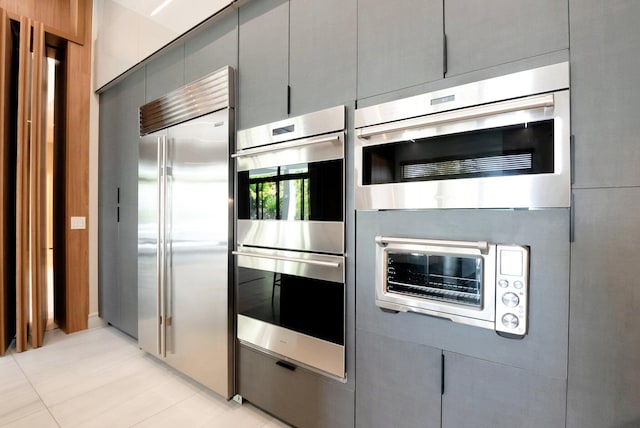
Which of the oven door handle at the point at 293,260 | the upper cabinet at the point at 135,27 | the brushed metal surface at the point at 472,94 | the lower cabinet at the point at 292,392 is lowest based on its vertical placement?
the lower cabinet at the point at 292,392

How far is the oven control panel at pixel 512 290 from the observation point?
3.17 ft

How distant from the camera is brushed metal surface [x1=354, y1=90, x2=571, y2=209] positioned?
0.92 meters

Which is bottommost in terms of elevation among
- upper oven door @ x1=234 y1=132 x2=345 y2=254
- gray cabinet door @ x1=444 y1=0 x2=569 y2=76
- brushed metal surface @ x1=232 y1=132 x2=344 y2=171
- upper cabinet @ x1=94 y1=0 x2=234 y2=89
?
upper oven door @ x1=234 y1=132 x2=345 y2=254

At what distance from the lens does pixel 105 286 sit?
3.07 meters

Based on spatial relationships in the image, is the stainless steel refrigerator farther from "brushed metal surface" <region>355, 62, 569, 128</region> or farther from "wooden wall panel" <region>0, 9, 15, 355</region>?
"wooden wall panel" <region>0, 9, 15, 355</region>

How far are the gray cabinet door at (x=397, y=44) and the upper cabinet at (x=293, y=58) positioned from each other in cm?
6

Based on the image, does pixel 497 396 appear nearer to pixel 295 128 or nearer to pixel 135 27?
pixel 295 128

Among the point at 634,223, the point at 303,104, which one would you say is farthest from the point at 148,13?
the point at 634,223

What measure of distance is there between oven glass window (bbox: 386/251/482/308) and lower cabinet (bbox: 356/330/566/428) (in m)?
0.22

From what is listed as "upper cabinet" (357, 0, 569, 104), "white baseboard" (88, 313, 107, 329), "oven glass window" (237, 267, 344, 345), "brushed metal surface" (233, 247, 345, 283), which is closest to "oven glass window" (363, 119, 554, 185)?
"upper cabinet" (357, 0, 569, 104)

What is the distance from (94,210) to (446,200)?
12.0 ft

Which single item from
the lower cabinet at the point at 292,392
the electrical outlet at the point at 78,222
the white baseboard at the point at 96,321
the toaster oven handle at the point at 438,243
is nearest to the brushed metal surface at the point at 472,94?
the toaster oven handle at the point at 438,243

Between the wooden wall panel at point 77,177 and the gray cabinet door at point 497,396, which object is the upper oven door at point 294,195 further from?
the wooden wall panel at point 77,177

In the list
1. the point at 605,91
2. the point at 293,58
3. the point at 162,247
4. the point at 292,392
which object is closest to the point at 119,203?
the point at 162,247
